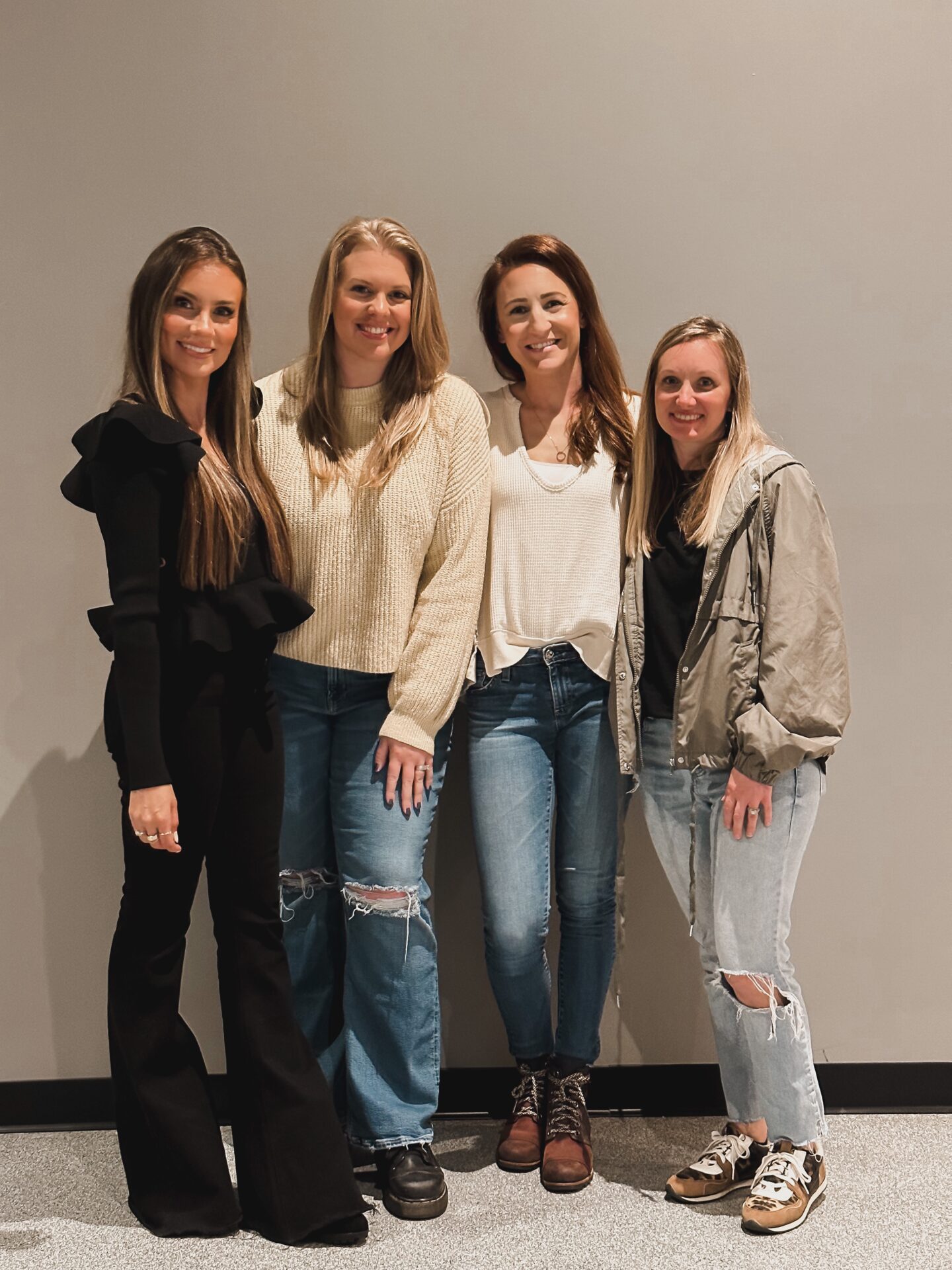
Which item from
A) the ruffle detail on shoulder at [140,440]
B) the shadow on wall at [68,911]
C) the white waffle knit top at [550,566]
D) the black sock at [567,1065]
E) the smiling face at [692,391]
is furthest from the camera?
the shadow on wall at [68,911]

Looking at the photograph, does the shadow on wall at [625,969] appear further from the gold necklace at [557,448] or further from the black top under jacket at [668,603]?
the gold necklace at [557,448]

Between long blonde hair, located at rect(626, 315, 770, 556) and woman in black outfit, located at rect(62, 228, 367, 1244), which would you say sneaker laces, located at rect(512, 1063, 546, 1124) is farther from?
long blonde hair, located at rect(626, 315, 770, 556)

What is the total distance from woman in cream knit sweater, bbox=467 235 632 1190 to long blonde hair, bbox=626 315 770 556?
0.08 m

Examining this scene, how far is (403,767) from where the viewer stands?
6.86 feet

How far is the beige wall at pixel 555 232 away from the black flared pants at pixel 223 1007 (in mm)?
559

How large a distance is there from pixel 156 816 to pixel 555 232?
1473mm

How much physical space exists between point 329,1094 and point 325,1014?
255 millimetres

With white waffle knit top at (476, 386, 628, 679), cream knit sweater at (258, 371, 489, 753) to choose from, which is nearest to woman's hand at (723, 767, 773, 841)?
white waffle knit top at (476, 386, 628, 679)

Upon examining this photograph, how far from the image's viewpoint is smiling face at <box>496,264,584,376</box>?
84.9 inches

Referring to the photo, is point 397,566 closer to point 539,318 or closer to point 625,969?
point 539,318

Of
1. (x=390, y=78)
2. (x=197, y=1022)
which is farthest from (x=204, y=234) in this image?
(x=197, y=1022)

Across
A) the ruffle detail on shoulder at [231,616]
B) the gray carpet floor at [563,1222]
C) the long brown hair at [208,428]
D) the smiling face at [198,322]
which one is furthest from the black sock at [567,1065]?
the smiling face at [198,322]

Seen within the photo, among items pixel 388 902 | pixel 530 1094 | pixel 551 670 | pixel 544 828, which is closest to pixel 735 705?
pixel 551 670

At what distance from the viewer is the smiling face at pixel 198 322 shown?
74.9 inches
